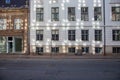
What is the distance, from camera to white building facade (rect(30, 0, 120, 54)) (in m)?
41.2

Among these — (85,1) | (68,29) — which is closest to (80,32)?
(68,29)

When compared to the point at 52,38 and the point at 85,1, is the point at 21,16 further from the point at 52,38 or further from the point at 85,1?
the point at 85,1

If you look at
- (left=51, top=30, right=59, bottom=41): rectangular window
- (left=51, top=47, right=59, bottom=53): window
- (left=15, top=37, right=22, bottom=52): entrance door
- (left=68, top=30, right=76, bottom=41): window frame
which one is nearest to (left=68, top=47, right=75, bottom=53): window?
(left=68, top=30, right=76, bottom=41): window frame

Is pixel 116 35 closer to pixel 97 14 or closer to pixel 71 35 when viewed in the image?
pixel 97 14

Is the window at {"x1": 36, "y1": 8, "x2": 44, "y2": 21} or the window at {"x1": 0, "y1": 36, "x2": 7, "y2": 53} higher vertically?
the window at {"x1": 36, "y1": 8, "x2": 44, "y2": 21}

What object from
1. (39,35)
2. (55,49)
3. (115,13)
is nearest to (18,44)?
(39,35)

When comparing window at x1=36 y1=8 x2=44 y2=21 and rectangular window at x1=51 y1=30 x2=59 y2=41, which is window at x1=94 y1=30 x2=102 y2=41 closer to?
rectangular window at x1=51 y1=30 x2=59 y2=41

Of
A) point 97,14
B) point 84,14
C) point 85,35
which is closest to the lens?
point 85,35

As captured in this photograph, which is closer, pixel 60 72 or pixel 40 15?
pixel 60 72

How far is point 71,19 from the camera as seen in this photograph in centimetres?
4191

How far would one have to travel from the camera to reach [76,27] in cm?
4169

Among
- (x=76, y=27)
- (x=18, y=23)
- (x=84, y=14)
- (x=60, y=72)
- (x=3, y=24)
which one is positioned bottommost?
(x=60, y=72)

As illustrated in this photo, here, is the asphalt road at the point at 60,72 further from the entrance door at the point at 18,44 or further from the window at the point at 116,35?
the entrance door at the point at 18,44

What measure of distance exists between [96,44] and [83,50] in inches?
79.5
